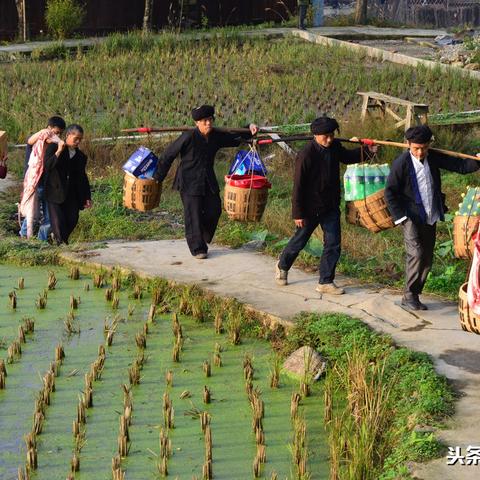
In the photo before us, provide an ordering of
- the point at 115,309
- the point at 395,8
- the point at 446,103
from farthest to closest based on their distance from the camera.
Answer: the point at 395,8, the point at 446,103, the point at 115,309

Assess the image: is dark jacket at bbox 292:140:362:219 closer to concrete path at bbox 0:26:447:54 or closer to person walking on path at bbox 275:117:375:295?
person walking on path at bbox 275:117:375:295

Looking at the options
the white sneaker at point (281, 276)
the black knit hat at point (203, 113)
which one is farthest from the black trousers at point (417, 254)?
the black knit hat at point (203, 113)

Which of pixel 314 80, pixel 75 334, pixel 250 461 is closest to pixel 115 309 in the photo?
pixel 75 334

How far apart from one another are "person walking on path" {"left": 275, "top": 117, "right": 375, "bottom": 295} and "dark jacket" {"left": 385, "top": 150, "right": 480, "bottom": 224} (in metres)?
0.67

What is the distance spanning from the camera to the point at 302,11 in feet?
87.1

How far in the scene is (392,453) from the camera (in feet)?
23.1

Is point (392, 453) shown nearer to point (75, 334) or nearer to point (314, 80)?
point (75, 334)

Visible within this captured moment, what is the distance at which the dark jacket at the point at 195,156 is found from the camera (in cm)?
1056

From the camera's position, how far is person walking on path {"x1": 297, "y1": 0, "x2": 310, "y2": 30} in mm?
26281

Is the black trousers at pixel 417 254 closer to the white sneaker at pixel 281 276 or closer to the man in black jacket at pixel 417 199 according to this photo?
the man in black jacket at pixel 417 199

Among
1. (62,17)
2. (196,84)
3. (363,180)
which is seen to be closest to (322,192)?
(363,180)

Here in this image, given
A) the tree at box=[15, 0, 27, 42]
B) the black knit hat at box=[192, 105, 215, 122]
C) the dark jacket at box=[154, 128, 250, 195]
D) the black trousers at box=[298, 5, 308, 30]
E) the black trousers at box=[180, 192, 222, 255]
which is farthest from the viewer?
the black trousers at box=[298, 5, 308, 30]

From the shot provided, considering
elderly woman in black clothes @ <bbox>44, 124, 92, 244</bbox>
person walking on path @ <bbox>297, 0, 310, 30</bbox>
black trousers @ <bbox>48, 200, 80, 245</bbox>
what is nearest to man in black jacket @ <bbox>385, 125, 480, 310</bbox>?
elderly woman in black clothes @ <bbox>44, 124, 92, 244</bbox>

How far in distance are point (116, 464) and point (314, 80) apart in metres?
14.4
